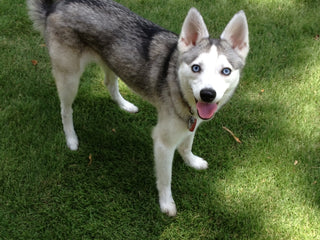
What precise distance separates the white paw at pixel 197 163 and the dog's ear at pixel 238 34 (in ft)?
4.47

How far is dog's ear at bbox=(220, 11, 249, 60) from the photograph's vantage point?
98.8 inches

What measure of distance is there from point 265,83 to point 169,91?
2046 mm

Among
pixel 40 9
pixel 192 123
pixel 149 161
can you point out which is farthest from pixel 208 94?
pixel 40 9

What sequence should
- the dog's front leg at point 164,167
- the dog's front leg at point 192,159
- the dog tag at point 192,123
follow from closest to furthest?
1. the dog tag at point 192,123
2. the dog's front leg at point 164,167
3. the dog's front leg at point 192,159

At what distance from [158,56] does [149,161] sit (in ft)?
4.12

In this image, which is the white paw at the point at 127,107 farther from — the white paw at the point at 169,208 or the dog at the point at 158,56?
the white paw at the point at 169,208

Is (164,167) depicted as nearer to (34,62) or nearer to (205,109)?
(205,109)

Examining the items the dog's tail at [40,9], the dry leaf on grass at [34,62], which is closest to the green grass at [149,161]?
the dry leaf on grass at [34,62]

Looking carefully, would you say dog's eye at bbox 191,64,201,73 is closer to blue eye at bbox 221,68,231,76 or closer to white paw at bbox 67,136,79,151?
blue eye at bbox 221,68,231,76

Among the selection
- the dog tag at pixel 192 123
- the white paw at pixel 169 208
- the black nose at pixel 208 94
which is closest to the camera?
the black nose at pixel 208 94

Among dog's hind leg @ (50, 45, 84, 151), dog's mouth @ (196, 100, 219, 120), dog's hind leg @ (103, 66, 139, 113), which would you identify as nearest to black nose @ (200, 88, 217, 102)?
dog's mouth @ (196, 100, 219, 120)

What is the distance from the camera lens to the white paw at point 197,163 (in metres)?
3.58

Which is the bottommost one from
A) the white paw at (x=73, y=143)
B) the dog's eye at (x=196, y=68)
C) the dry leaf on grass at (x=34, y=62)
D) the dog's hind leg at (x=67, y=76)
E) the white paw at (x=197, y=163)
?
the white paw at (x=73, y=143)

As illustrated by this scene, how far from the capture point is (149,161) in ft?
12.1
